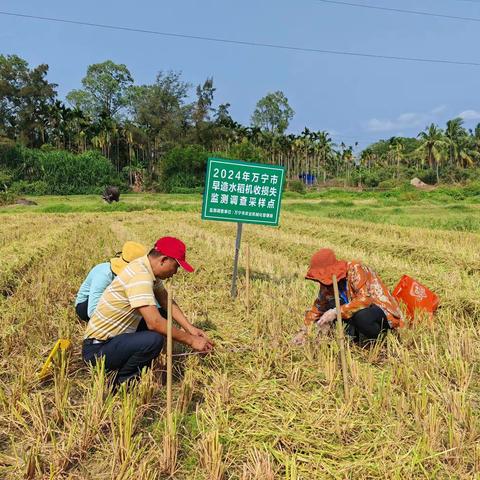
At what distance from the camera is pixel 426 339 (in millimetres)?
3752

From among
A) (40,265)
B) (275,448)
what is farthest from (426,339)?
(40,265)

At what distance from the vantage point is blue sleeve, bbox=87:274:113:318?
12.8ft

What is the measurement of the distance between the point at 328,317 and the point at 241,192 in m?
2.76

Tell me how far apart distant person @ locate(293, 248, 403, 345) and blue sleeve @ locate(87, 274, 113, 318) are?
1.77 metres

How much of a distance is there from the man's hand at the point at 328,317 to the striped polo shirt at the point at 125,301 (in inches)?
61.2

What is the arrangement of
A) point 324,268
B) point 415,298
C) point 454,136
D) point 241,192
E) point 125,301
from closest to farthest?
point 125,301 < point 324,268 < point 415,298 < point 241,192 < point 454,136

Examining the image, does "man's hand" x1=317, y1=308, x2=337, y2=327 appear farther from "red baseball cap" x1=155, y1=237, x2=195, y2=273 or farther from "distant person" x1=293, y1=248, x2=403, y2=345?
"red baseball cap" x1=155, y1=237, x2=195, y2=273

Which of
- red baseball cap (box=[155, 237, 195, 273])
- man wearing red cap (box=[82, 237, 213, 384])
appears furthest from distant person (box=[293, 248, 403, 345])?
red baseball cap (box=[155, 237, 195, 273])

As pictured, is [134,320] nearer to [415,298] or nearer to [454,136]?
[415,298]

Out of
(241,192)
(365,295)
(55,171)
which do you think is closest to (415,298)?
(365,295)

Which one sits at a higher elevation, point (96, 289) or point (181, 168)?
point (181, 168)

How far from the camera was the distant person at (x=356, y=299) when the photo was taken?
148 inches

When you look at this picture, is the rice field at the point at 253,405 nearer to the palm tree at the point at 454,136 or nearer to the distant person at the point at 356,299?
the distant person at the point at 356,299

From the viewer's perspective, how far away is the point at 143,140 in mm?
47500
